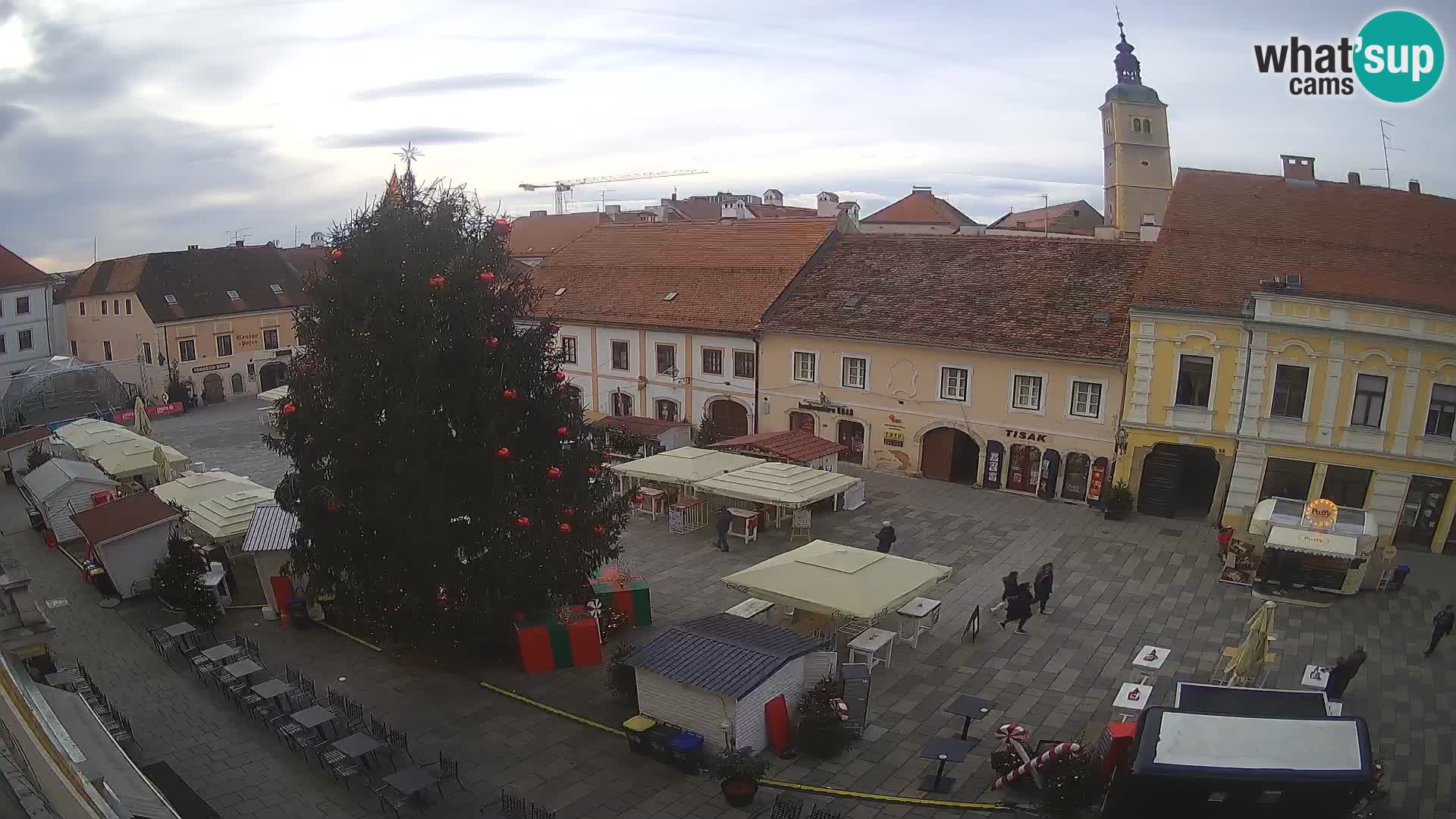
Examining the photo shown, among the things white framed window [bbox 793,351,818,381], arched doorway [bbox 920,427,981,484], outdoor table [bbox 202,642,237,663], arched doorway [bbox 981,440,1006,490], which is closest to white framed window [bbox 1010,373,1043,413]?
arched doorway [bbox 981,440,1006,490]

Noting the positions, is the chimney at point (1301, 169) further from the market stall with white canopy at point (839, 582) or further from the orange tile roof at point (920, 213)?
the orange tile roof at point (920, 213)

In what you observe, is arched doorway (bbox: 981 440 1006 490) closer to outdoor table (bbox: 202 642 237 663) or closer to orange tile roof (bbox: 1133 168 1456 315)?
orange tile roof (bbox: 1133 168 1456 315)

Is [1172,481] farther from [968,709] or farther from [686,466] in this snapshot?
[968,709]

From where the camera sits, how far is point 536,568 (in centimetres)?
1712

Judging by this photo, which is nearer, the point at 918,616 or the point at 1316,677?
the point at 1316,677

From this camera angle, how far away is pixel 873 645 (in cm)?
1730

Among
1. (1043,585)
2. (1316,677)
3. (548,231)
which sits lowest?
(1316,677)

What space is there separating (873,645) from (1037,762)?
13.2 feet

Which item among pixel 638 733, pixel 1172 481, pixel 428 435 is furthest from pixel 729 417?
pixel 638 733

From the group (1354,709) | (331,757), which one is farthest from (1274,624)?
(331,757)

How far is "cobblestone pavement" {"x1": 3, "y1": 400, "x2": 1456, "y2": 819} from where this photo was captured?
1421 centimetres

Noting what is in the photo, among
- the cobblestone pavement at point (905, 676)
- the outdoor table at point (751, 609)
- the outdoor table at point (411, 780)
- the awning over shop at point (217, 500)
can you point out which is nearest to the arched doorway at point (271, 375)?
the cobblestone pavement at point (905, 676)

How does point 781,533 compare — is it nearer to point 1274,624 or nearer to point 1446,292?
point 1274,624

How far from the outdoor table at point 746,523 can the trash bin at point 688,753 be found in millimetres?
10753
